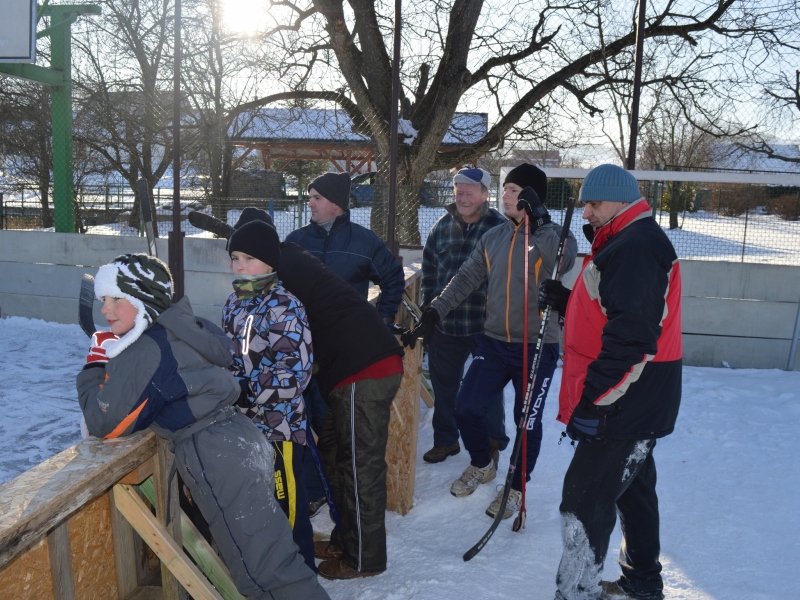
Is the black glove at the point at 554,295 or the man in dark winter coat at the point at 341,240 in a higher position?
the man in dark winter coat at the point at 341,240

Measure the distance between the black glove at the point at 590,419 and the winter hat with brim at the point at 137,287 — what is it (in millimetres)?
1449

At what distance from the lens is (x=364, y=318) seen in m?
2.79

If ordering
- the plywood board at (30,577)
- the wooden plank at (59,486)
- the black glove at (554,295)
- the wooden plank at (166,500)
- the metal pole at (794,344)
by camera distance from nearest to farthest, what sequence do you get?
the wooden plank at (59,486) → the plywood board at (30,577) → the wooden plank at (166,500) → the black glove at (554,295) → the metal pole at (794,344)

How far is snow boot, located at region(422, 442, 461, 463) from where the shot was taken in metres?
4.20

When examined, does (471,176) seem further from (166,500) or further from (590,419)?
(166,500)

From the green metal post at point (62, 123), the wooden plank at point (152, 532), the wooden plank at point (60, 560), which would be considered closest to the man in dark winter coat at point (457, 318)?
the wooden plank at point (152, 532)

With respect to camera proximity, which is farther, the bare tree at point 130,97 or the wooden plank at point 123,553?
the bare tree at point 130,97

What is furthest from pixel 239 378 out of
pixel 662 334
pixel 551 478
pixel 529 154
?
pixel 529 154

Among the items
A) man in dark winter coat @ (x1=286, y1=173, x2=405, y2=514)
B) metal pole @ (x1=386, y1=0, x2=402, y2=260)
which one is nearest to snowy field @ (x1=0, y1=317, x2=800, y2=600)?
man in dark winter coat @ (x1=286, y1=173, x2=405, y2=514)

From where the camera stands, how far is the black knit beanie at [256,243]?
8.27ft

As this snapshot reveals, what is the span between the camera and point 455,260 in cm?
425

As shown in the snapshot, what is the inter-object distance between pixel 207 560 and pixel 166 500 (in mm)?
356

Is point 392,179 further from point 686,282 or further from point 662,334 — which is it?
point 662,334

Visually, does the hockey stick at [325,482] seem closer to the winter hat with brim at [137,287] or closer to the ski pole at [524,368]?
the ski pole at [524,368]
